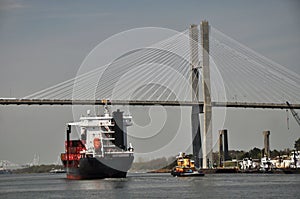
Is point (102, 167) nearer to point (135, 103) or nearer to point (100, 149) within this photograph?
point (100, 149)

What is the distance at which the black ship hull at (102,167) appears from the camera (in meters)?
56.2

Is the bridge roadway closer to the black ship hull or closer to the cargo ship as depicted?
the cargo ship

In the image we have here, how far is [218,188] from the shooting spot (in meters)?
41.8

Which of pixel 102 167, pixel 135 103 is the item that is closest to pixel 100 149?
pixel 102 167

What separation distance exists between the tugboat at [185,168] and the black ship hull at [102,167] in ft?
15.2

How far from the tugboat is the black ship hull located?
4626 millimetres

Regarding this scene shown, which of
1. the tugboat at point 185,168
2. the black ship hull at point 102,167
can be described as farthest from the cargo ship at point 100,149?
the tugboat at point 185,168

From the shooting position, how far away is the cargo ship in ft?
186

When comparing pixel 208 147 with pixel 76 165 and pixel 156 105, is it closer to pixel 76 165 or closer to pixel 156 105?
pixel 156 105

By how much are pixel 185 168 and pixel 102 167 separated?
8.34 metres

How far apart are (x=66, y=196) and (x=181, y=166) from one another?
26.0m

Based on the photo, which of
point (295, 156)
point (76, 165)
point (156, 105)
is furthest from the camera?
point (295, 156)

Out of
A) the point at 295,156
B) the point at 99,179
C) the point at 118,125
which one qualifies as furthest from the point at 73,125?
the point at 295,156

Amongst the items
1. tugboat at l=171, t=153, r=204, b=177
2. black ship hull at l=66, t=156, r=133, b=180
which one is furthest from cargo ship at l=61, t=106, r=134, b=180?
tugboat at l=171, t=153, r=204, b=177
